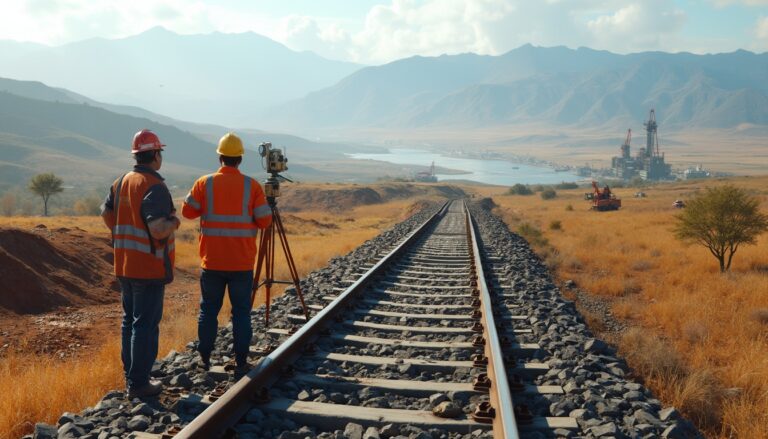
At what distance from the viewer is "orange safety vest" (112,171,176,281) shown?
4441 mm

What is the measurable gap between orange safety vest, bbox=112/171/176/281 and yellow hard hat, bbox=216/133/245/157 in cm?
66

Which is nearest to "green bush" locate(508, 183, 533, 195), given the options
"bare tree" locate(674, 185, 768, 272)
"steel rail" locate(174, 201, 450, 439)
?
"bare tree" locate(674, 185, 768, 272)

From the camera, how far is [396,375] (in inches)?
191

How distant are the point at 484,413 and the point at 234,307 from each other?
229 centimetres

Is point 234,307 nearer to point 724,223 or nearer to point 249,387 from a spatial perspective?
point 249,387

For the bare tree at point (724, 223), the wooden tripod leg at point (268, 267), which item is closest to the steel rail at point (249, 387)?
the wooden tripod leg at point (268, 267)

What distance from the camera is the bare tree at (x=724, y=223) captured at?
15.2 meters

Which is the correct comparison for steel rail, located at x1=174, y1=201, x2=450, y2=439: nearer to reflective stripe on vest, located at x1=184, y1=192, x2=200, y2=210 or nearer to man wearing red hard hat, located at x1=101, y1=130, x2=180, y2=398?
man wearing red hard hat, located at x1=101, y1=130, x2=180, y2=398

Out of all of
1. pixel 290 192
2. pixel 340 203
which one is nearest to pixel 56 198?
pixel 290 192

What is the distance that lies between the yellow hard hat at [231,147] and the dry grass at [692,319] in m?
4.11

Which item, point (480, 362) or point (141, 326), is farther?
point (480, 362)

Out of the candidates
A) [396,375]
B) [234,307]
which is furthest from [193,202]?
[396,375]

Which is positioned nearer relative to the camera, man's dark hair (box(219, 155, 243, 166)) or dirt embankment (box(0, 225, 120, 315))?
man's dark hair (box(219, 155, 243, 166))

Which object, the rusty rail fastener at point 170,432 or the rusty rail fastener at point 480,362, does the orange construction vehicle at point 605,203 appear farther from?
the rusty rail fastener at point 170,432
